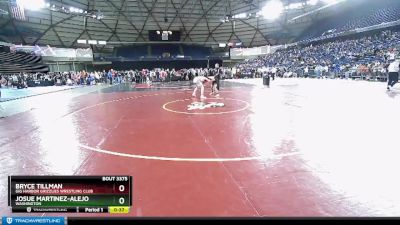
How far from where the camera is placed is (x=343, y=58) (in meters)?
32.7

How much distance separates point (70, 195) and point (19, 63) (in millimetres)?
37380

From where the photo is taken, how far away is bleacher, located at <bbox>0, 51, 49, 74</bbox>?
3139 cm

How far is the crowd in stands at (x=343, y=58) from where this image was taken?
2633 cm

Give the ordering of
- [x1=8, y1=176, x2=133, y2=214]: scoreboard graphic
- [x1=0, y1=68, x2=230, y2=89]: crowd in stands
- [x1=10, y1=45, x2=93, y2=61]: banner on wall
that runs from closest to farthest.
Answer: [x1=8, y1=176, x2=133, y2=214]: scoreboard graphic < [x1=0, y1=68, x2=230, y2=89]: crowd in stands < [x1=10, y1=45, x2=93, y2=61]: banner on wall

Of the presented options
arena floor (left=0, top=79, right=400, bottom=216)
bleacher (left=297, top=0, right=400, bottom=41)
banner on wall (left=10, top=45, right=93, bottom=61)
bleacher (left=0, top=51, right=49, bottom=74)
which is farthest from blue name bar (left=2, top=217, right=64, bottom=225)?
banner on wall (left=10, top=45, right=93, bottom=61)

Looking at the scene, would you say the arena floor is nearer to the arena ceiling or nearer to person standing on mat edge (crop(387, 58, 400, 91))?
person standing on mat edge (crop(387, 58, 400, 91))

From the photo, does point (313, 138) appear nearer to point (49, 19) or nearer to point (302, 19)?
point (49, 19)

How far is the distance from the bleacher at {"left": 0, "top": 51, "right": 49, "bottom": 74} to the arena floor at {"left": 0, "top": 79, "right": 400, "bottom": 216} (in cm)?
2669

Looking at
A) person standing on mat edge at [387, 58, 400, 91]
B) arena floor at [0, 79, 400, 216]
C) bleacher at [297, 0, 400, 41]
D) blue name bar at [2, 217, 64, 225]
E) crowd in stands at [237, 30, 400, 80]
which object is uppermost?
bleacher at [297, 0, 400, 41]

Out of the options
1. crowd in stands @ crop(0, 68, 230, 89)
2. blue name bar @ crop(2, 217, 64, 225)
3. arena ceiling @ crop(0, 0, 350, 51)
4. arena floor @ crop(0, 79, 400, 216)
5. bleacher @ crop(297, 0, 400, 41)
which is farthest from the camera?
arena ceiling @ crop(0, 0, 350, 51)

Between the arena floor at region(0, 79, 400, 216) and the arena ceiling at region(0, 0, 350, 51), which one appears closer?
the arena floor at region(0, 79, 400, 216)

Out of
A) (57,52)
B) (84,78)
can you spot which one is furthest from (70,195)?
(57,52)

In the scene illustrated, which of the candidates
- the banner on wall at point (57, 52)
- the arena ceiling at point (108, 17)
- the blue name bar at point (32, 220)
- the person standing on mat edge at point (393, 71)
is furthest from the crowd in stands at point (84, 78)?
the blue name bar at point (32, 220)

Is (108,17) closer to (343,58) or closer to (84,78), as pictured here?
(84,78)
